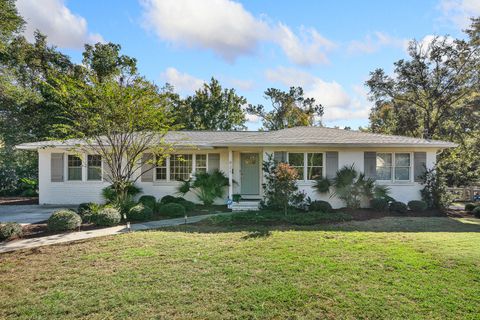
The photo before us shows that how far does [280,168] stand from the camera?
429 inches

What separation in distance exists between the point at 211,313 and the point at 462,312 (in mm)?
3459

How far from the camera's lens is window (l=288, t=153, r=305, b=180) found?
12906 millimetres

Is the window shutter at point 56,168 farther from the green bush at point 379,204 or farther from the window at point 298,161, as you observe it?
the green bush at point 379,204

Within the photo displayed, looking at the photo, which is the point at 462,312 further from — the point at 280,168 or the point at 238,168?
the point at 238,168

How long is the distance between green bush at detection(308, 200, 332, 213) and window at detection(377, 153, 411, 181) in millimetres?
3320

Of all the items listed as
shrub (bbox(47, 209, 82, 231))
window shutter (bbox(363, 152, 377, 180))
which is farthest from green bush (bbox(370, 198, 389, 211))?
shrub (bbox(47, 209, 82, 231))

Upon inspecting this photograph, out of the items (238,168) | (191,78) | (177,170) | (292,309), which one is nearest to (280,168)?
(238,168)

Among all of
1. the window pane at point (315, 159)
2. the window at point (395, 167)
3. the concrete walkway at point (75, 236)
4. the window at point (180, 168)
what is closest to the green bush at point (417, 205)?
the window at point (395, 167)

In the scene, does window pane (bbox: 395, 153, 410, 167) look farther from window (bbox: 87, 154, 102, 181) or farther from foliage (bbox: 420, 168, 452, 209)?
window (bbox: 87, 154, 102, 181)

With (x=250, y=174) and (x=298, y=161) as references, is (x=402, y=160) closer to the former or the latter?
(x=298, y=161)

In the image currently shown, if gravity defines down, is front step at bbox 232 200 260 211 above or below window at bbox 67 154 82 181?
below

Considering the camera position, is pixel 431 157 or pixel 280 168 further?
pixel 431 157

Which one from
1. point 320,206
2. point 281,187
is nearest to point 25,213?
point 281,187

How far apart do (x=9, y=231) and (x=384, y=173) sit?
45.5 ft
